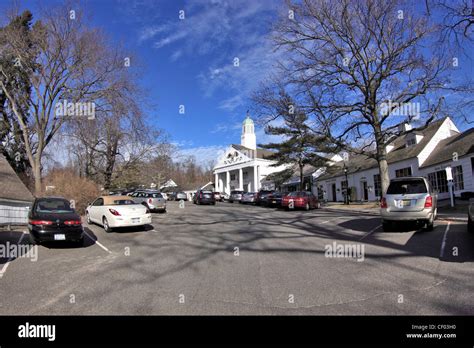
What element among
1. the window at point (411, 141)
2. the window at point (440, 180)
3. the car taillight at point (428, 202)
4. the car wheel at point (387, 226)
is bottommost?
the car wheel at point (387, 226)

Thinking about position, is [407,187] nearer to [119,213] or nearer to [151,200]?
[119,213]

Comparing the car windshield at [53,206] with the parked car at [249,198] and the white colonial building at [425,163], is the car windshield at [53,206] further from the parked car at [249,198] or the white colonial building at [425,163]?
the parked car at [249,198]

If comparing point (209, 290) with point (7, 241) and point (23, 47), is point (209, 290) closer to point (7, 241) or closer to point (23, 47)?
point (7, 241)

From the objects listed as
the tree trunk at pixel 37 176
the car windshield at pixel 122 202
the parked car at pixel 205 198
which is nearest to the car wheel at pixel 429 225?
the car windshield at pixel 122 202

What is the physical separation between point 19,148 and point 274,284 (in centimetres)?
3813

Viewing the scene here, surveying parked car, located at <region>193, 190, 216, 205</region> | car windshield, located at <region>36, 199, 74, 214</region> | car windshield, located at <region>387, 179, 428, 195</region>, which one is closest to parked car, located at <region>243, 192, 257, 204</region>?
parked car, located at <region>193, 190, 216, 205</region>

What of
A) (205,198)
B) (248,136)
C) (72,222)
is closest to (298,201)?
(205,198)

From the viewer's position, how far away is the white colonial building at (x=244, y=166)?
6078 cm

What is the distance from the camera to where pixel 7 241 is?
490 inches

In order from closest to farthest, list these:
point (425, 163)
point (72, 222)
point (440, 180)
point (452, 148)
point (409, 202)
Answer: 1. point (72, 222)
2. point (409, 202)
3. point (452, 148)
4. point (440, 180)
5. point (425, 163)

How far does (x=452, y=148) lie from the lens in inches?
1098

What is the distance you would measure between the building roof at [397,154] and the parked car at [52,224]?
82.7 ft

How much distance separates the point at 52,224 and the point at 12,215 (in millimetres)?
12224
